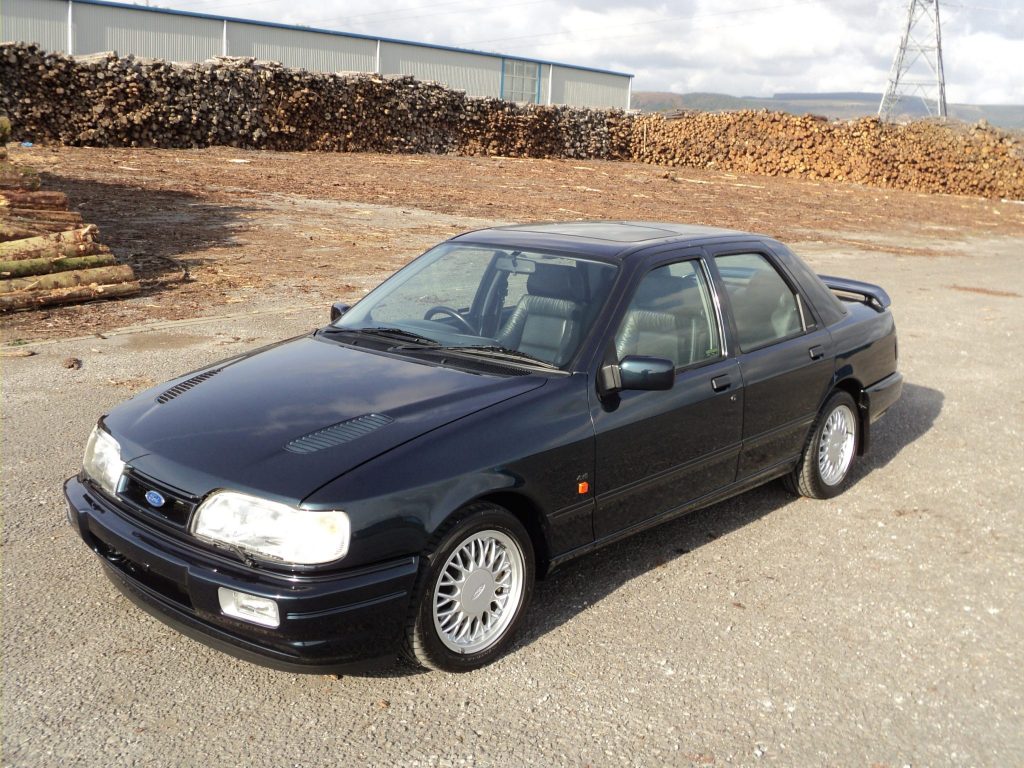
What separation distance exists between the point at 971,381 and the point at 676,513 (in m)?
5.21

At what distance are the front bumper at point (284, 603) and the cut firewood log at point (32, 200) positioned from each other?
782 cm

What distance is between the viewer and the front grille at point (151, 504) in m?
3.40

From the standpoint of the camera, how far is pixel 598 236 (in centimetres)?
501

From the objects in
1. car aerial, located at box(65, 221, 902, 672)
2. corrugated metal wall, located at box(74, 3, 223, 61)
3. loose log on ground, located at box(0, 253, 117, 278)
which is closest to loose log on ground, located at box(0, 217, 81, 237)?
loose log on ground, located at box(0, 253, 117, 278)

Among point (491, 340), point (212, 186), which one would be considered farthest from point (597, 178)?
point (491, 340)

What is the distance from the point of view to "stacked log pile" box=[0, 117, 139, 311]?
928 centimetres

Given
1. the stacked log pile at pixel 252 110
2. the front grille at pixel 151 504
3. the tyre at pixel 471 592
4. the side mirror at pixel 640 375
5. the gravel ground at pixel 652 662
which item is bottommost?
the gravel ground at pixel 652 662

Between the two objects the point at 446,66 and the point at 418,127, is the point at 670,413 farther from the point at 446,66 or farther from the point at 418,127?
the point at 446,66

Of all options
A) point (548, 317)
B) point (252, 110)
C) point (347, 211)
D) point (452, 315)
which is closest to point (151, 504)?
point (452, 315)

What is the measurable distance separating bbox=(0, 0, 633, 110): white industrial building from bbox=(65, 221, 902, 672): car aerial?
32498 millimetres

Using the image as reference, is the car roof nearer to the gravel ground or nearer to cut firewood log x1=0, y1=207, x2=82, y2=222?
the gravel ground

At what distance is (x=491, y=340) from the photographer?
445 cm

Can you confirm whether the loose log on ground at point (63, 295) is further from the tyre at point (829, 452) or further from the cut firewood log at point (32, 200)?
the tyre at point (829, 452)

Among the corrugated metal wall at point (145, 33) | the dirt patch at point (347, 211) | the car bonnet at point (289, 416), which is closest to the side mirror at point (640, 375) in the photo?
the car bonnet at point (289, 416)
